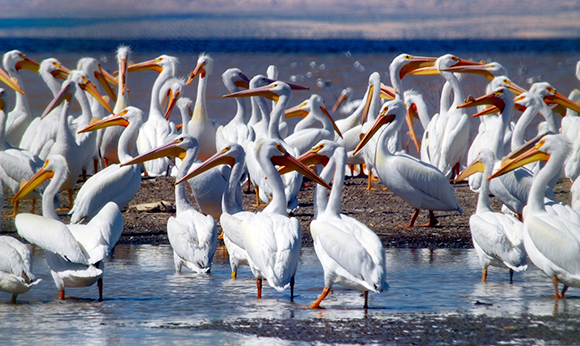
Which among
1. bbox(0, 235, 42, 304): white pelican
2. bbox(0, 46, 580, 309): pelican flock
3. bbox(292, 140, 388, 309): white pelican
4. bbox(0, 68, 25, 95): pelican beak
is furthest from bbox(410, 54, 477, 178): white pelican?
bbox(0, 235, 42, 304): white pelican

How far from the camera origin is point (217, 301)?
4984 mm

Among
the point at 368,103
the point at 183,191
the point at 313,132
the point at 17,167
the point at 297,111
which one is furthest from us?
the point at 297,111

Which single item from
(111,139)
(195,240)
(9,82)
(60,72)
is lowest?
(195,240)

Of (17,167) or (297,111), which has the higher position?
(297,111)

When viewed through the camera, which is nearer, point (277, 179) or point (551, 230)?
point (551, 230)

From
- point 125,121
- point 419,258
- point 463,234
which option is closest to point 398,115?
point 463,234

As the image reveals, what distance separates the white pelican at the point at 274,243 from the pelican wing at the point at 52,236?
1.06m

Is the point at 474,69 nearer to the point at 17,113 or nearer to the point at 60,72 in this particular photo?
the point at 60,72

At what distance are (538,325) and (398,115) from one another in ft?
13.0

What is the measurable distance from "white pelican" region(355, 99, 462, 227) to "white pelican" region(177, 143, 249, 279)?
159 cm

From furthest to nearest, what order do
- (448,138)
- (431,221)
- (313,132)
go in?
(448,138)
(313,132)
(431,221)

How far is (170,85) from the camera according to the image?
41.1 feet

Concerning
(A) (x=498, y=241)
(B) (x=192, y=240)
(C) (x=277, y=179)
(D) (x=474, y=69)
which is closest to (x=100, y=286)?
(B) (x=192, y=240)

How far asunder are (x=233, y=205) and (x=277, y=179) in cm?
107
